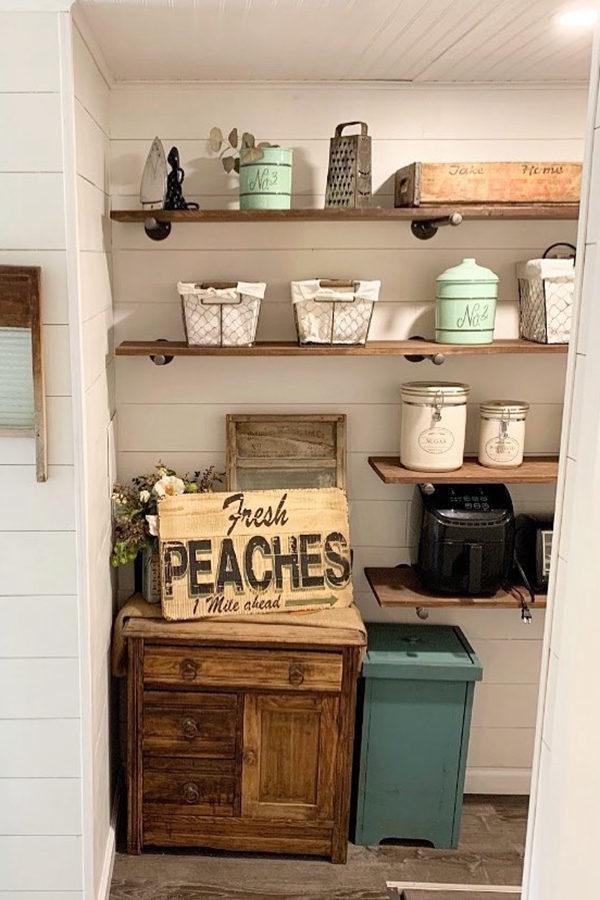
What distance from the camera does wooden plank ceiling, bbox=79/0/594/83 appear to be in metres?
1.82

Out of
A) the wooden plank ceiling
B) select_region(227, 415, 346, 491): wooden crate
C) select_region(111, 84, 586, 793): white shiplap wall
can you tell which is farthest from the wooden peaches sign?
the wooden plank ceiling

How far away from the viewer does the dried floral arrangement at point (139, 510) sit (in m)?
2.42

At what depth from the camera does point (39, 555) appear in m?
1.98

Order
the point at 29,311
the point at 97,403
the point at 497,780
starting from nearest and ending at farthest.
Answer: the point at 29,311, the point at 97,403, the point at 497,780

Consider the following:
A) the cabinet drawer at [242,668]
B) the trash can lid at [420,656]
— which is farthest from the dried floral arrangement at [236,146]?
the trash can lid at [420,656]

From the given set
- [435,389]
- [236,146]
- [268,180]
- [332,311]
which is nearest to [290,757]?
[435,389]

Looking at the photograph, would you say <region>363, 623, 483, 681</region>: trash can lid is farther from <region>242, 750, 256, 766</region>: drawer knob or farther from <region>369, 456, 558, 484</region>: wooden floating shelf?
<region>369, 456, 558, 484</region>: wooden floating shelf

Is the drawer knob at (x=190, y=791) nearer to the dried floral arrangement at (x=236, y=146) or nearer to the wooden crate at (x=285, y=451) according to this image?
the wooden crate at (x=285, y=451)

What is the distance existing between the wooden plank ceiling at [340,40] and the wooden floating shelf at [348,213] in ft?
1.26

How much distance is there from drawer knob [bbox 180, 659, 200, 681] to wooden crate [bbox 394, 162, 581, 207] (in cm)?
143

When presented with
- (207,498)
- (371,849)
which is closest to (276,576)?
(207,498)

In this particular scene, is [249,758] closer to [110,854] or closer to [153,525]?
[110,854]

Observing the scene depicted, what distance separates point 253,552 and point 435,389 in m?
0.71

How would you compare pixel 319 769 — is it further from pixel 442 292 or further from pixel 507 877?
pixel 442 292
